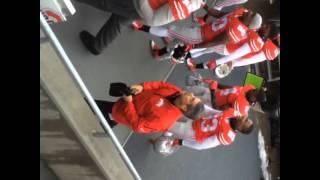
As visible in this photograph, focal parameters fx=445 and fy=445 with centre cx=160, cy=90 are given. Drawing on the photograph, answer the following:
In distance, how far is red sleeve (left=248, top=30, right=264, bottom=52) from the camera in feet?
16.5

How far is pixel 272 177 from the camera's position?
828cm

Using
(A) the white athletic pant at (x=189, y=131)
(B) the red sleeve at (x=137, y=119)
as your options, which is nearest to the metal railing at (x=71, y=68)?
(B) the red sleeve at (x=137, y=119)

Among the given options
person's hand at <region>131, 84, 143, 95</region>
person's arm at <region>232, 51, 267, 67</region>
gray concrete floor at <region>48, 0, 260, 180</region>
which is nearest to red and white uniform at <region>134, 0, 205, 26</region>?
person's hand at <region>131, 84, 143, 95</region>

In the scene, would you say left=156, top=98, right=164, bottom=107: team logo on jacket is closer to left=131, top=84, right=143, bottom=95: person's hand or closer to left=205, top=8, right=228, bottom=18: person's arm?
left=131, top=84, right=143, bottom=95: person's hand

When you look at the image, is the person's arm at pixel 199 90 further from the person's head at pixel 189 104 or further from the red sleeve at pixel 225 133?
the person's head at pixel 189 104

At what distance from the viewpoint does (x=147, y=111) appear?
3764 millimetres

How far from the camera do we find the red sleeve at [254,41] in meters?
5.03

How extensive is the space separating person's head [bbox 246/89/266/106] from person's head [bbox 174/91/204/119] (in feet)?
3.81

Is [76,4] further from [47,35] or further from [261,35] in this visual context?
[261,35]

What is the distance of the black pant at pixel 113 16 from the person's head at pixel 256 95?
157 cm

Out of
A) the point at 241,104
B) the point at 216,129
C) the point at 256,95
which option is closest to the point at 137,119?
the point at 216,129

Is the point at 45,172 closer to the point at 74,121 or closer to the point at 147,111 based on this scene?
the point at 74,121

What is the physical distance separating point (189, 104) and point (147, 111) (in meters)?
0.37
